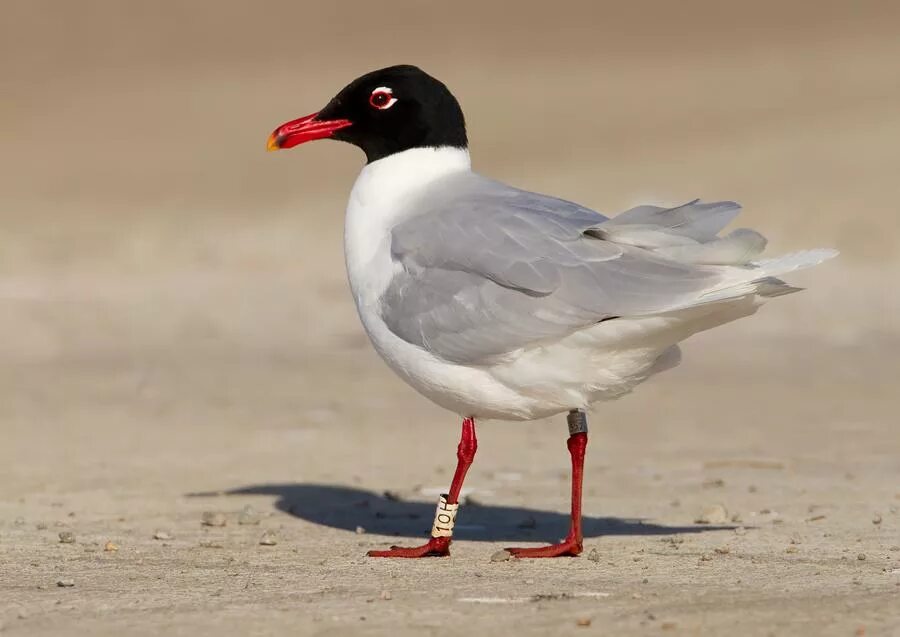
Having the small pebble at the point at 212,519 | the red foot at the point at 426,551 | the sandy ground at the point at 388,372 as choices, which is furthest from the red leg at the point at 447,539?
the small pebble at the point at 212,519

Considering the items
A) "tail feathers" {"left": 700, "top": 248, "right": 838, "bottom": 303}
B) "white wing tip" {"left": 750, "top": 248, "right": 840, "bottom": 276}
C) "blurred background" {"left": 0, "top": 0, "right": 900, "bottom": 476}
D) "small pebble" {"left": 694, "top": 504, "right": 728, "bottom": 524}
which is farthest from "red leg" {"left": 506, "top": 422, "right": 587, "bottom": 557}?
"blurred background" {"left": 0, "top": 0, "right": 900, "bottom": 476}

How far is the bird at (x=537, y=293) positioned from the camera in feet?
19.5

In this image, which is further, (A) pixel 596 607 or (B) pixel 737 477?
(B) pixel 737 477

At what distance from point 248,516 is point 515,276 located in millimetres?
2111

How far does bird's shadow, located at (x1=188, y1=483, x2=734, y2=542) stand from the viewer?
7.11m

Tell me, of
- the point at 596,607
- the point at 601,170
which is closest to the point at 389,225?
the point at 596,607

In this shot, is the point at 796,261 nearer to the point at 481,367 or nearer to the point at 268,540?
the point at 481,367

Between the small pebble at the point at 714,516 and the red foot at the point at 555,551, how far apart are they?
1.10 m

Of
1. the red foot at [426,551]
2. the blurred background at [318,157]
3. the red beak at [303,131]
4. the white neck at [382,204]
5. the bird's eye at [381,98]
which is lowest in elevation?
the red foot at [426,551]

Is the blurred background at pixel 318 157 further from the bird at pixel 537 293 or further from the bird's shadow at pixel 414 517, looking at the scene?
the bird at pixel 537 293

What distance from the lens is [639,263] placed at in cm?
604

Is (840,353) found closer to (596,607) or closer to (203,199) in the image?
(596,607)

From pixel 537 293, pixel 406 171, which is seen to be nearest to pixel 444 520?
pixel 537 293

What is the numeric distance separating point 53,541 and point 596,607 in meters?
2.77
